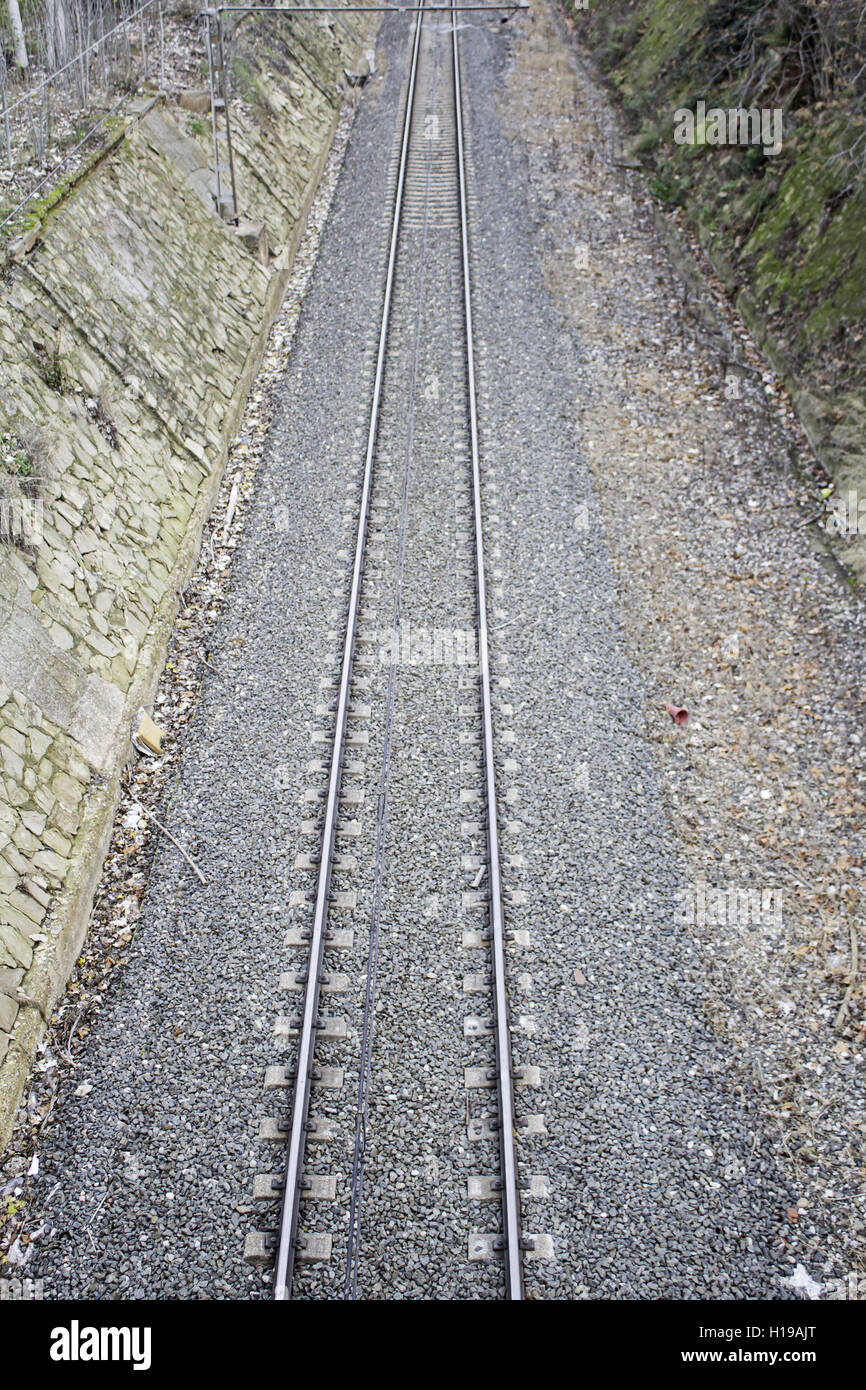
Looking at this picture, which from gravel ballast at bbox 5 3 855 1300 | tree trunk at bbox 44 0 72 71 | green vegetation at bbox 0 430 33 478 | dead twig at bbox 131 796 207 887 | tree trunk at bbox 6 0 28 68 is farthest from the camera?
tree trunk at bbox 6 0 28 68


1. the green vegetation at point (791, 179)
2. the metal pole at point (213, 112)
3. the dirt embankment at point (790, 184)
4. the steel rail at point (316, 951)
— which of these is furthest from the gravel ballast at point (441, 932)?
the metal pole at point (213, 112)

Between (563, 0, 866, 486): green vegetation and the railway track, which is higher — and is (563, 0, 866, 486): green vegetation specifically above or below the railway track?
above

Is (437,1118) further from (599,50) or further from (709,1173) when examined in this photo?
(599,50)

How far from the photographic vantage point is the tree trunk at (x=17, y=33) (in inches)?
Result: 568

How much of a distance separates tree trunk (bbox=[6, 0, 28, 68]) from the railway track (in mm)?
6585

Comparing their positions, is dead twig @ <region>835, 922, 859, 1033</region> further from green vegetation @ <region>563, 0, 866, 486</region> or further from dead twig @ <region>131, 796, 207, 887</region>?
green vegetation @ <region>563, 0, 866, 486</region>

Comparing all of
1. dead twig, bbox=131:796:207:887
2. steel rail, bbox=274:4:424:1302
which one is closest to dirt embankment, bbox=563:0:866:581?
steel rail, bbox=274:4:424:1302

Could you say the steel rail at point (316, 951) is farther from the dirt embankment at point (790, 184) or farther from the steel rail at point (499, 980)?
the dirt embankment at point (790, 184)

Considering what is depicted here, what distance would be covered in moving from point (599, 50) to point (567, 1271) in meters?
28.1

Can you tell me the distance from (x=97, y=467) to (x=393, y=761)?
519 centimetres

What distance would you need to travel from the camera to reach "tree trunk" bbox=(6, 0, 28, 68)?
14439mm

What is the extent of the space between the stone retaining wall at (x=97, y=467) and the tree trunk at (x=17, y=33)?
1799mm
